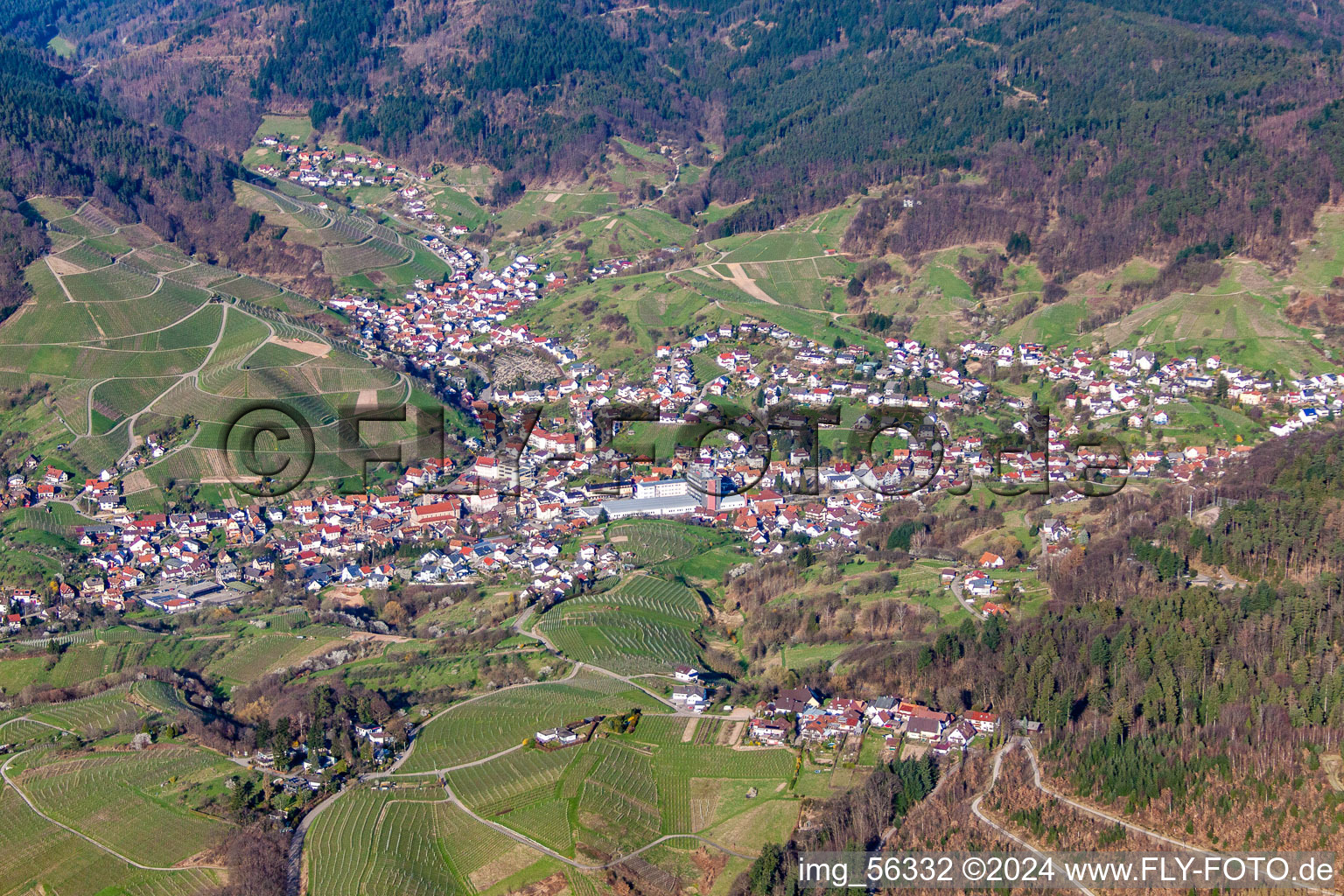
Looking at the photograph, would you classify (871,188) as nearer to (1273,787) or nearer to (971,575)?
(971,575)

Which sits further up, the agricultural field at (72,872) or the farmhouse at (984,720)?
the farmhouse at (984,720)

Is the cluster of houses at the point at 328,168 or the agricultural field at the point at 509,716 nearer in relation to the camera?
the agricultural field at the point at 509,716

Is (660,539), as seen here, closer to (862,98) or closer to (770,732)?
(770,732)

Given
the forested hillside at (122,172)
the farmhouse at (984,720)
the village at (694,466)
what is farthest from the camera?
the forested hillside at (122,172)

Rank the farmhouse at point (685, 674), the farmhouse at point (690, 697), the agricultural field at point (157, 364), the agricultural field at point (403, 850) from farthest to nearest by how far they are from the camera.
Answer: the agricultural field at point (157, 364), the farmhouse at point (685, 674), the farmhouse at point (690, 697), the agricultural field at point (403, 850)

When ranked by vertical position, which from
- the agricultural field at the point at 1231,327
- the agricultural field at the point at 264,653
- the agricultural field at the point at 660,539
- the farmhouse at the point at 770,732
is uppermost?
the agricultural field at the point at 1231,327

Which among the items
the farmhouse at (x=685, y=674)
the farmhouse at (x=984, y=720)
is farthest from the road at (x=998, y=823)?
the farmhouse at (x=685, y=674)

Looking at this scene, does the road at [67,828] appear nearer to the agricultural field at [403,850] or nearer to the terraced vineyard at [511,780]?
the agricultural field at [403,850]
